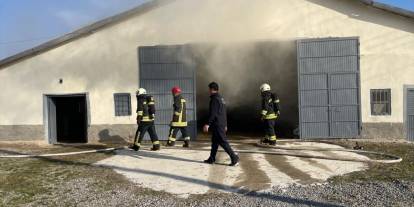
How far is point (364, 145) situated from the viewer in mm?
13508

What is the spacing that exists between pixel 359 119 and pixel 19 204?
10.4 metres

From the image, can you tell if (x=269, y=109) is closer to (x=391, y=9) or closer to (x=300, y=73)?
(x=300, y=73)

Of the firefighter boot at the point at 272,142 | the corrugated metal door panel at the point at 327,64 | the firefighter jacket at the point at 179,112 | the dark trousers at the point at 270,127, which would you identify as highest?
the corrugated metal door panel at the point at 327,64

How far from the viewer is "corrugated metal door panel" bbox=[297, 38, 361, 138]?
14.7m

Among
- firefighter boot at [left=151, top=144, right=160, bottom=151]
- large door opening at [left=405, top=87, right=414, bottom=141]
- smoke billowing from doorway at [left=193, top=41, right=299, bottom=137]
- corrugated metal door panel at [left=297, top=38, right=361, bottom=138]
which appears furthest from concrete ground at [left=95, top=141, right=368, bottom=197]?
smoke billowing from doorway at [left=193, top=41, right=299, bottom=137]

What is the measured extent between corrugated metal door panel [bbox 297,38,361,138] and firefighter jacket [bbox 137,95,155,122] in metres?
5.14

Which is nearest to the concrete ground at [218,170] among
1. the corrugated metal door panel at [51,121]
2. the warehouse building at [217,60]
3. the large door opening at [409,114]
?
the warehouse building at [217,60]

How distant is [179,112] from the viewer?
42.5 ft

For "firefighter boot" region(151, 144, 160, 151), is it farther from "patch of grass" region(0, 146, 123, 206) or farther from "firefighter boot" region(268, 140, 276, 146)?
"firefighter boot" region(268, 140, 276, 146)

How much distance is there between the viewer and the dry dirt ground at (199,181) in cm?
721

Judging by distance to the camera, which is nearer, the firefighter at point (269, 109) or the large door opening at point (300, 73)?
the firefighter at point (269, 109)

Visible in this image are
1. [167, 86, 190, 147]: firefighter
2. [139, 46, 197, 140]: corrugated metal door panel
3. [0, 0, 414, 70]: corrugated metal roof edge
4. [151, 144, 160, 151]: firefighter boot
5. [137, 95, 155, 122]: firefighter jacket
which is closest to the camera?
[137, 95, 155, 122]: firefighter jacket

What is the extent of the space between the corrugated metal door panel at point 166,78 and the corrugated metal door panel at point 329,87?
3531 mm

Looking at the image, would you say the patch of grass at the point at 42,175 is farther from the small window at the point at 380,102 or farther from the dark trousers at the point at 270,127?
the small window at the point at 380,102
